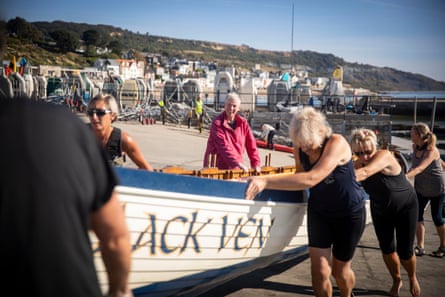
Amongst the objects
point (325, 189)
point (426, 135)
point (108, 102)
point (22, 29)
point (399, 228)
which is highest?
point (22, 29)

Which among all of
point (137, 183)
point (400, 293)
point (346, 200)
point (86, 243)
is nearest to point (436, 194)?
point (400, 293)

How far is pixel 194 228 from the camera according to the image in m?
3.29

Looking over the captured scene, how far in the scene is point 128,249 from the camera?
5.26 ft

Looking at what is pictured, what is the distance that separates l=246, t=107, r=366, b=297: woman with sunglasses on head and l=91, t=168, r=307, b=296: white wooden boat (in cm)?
27

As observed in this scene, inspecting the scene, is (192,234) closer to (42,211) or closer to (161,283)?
A: (161,283)

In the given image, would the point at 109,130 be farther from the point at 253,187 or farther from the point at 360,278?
the point at 360,278

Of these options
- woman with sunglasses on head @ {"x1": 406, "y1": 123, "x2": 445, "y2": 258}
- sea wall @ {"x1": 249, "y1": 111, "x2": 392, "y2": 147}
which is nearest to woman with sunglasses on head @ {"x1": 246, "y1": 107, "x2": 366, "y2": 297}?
woman with sunglasses on head @ {"x1": 406, "y1": 123, "x2": 445, "y2": 258}

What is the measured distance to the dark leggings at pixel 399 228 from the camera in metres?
4.04

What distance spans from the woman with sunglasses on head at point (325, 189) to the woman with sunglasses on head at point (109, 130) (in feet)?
3.54

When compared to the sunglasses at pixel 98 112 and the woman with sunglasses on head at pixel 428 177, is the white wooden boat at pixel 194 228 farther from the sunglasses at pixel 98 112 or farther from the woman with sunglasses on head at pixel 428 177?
the woman with sunglasses on head at pixel 428 177

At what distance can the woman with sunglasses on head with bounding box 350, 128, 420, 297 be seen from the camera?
13.0 ft

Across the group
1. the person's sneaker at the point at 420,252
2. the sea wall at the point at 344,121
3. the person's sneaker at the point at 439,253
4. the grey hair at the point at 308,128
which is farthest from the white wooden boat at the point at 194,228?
the sea wall at the point at 344,121

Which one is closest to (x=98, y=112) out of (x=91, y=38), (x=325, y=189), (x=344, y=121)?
(x=325, y=189)

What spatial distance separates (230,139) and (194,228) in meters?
2.17
